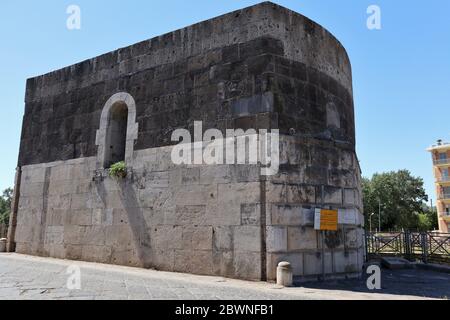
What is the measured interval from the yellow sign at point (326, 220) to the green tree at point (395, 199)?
44993mm

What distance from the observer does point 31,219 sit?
37.5 feet

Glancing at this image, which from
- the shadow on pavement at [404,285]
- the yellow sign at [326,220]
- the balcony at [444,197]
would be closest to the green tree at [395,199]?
the balcony at [444,197]

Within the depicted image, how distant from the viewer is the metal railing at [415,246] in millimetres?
12039

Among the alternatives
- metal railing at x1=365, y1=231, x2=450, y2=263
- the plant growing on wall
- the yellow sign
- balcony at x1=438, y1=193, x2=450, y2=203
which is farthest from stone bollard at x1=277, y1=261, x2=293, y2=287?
balcony at x1=438, y1=193, x2=450, y2=203

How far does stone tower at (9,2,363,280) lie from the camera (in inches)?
301

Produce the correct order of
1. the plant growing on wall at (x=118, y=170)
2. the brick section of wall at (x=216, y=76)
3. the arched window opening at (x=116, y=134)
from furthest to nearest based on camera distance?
the arched window opening at (x=116, y=134)
the plant growing on wall at (x=118, y=170)
the brick section of wall at (x=216, y=76)

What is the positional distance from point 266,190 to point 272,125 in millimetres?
1381

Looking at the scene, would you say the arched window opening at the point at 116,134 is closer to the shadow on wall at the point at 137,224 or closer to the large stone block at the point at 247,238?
the shadow on wall at the point at 137,224

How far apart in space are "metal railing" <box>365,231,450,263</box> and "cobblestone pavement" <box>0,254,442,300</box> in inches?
258

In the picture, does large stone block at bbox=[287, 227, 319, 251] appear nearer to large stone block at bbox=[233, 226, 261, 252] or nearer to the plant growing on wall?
large stone block at bbox=[233, 226, 261, 252]

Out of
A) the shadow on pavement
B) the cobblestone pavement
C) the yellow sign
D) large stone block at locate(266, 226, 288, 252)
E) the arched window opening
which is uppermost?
the arched window opening

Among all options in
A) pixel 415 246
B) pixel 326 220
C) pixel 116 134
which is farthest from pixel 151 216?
pixel 415 246

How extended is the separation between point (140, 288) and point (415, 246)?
10573mm
